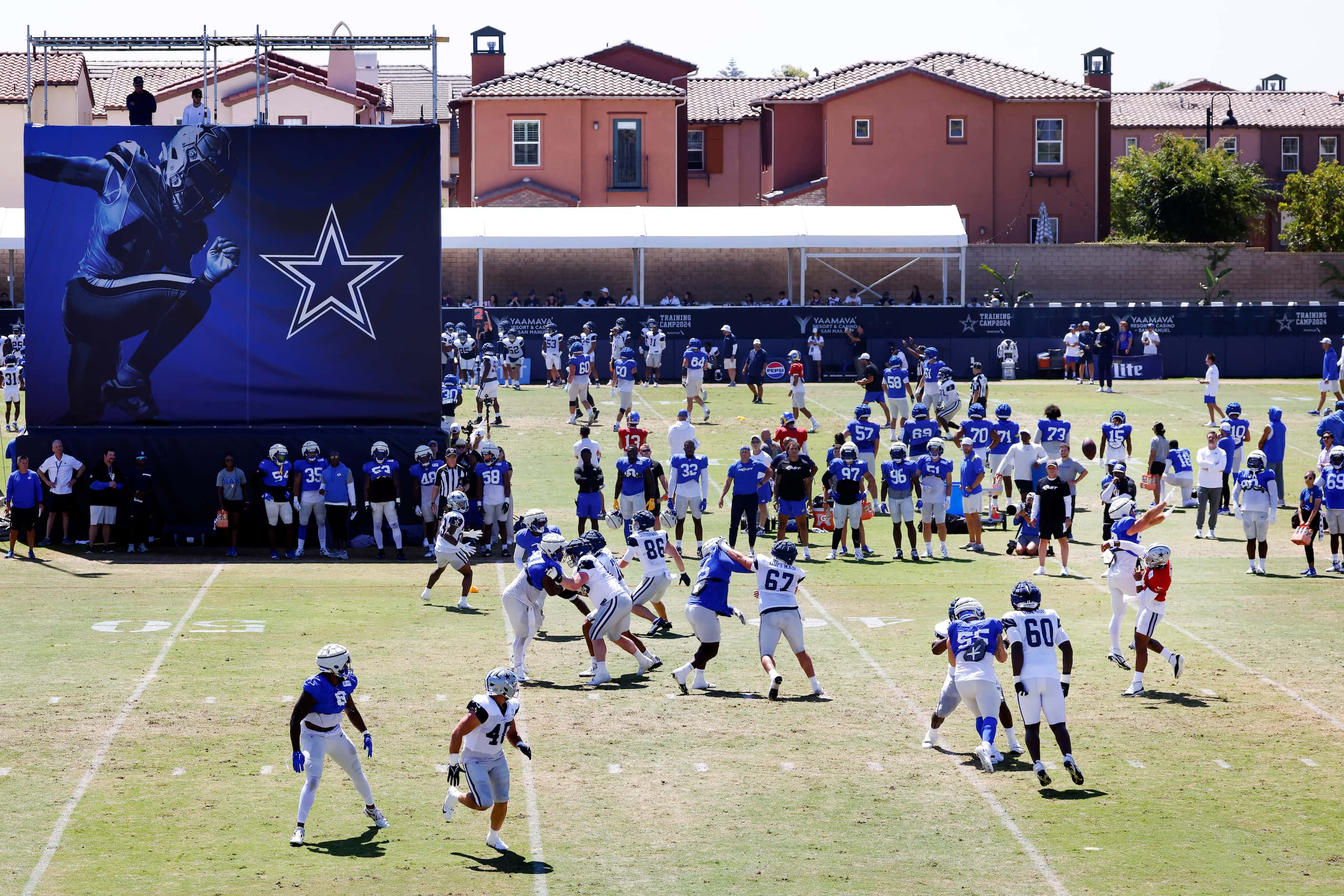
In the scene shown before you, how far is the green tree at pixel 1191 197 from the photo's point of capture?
69.0m

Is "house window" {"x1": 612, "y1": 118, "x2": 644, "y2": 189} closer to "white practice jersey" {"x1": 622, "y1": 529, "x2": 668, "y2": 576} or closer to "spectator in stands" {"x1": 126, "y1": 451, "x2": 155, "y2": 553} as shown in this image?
"spectator in stands" {"x1": 126, "y1": 451, "x2": 155, "y2": 553}

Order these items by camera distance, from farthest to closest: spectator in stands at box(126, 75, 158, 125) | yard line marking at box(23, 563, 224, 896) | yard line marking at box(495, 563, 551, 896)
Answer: spectator in stands at box(126, 75, 158, 125) → yard line marking at box(23, 563, 224, 896) → yard line marking at box(495, 563, 551, 896)

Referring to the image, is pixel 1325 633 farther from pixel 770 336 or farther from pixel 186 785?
pixel 770 336

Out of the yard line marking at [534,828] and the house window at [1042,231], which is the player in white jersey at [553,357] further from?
the yard line marking at [534,828]

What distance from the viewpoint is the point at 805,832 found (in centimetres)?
1301

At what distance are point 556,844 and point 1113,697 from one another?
7.10 m

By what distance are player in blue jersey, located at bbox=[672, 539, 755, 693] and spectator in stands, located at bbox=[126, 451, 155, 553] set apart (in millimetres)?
12358

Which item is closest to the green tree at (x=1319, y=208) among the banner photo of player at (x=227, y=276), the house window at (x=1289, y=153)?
the house window at (x=1289, y=153)

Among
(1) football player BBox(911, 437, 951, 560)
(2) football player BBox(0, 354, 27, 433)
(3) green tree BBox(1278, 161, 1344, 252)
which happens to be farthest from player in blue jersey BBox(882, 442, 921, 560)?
(3) green tree BBox(1278, 161, 1344, 252)

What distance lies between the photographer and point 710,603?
16.9m

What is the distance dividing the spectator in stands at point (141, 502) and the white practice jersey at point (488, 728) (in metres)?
15.2

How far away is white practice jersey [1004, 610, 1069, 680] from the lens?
14.1 meters

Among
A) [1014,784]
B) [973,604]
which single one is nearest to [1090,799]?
[1014,784]

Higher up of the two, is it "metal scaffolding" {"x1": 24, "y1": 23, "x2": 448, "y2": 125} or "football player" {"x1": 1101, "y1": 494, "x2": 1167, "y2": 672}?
"metal scaffolding" {"x1": 24, "y1": 23, "x2": 448, "y2": 125}
